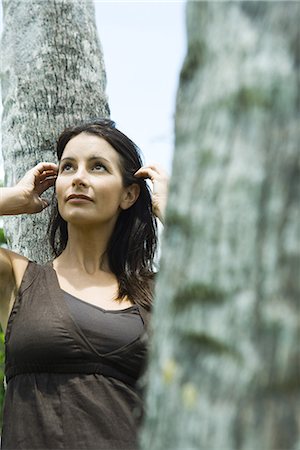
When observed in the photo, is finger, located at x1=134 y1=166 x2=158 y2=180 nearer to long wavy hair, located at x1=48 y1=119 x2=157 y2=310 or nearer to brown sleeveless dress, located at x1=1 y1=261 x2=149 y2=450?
long wavy hair, located at x1=48 y1=119 x2=157 y2=310

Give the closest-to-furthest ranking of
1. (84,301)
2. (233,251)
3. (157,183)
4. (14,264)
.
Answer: (233,251) < (84,301) < (14,264) < (157,183)

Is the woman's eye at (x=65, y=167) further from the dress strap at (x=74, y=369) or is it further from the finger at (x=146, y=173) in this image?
the dress strap at (x=74, y=369)

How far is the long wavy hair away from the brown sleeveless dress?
378mm

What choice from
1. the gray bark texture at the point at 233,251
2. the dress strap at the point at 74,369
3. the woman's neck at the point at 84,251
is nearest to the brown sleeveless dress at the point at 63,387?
the dress strap at the point at 74,369

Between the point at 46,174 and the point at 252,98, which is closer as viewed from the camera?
the point at 252,98

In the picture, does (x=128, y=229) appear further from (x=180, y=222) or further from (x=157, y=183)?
(x=180, y=222)

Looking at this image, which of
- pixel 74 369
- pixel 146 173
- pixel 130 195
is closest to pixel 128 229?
pixel 130 195

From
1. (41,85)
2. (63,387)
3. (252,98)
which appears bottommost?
(63,387)

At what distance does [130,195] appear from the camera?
12.1 feet

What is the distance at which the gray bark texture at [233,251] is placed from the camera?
1.27m

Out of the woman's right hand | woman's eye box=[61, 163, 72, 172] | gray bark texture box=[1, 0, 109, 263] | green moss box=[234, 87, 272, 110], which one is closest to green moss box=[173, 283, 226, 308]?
green moss box=[234, 87, 272, 110]

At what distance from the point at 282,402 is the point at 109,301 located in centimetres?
210

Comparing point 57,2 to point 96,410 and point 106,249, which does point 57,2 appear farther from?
point 96,410

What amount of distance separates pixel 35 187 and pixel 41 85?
0.71m
